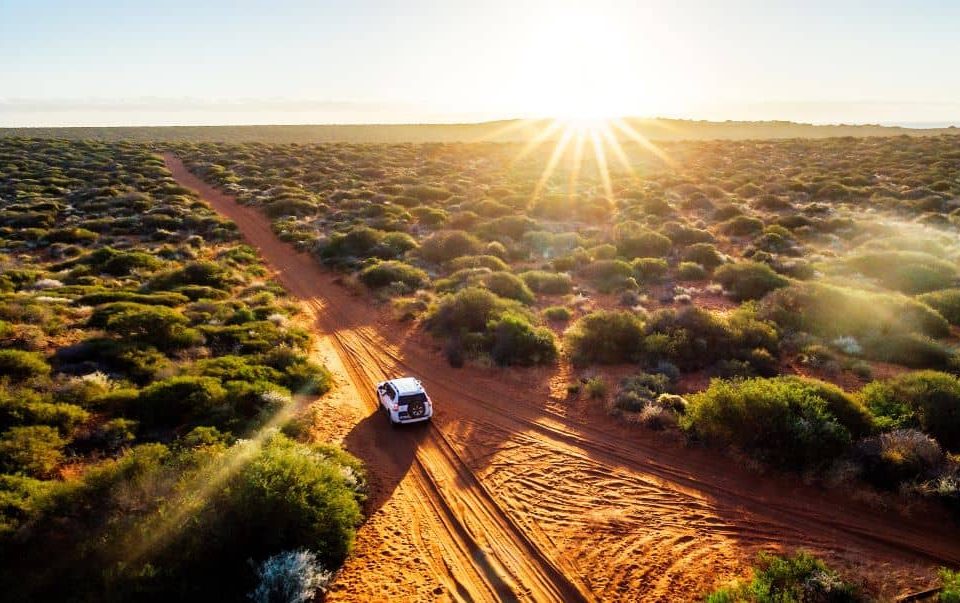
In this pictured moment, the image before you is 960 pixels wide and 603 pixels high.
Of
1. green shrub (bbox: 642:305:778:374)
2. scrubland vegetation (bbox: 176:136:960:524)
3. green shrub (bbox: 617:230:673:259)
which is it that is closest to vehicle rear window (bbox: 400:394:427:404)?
scrubland vegetation (bbox: 176:136:960:524)

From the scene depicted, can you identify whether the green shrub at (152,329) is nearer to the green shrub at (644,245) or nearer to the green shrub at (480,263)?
the green shrub at (480,263)

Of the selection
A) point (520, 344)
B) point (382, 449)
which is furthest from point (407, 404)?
point (520, 344)

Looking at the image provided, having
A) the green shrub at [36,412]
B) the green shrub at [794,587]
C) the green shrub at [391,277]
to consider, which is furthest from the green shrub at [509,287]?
the green shrub at [36,412]

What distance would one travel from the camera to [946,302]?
19859 millimetres

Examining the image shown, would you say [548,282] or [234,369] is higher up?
[548,282]

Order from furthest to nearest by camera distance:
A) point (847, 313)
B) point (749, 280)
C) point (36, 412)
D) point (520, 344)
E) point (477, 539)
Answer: point (749, 280) → point (847, 313) → point (520, 344) → point (36, 412) → point (477, 539)

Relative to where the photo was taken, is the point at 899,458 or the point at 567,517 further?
the point at 899,458

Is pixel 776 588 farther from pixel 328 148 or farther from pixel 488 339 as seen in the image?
pixel 328 148

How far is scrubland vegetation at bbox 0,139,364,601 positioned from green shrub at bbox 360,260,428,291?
4465 mm

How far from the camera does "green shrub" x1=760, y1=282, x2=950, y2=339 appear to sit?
60.2ft

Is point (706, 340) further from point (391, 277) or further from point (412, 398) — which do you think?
point (391, 277)

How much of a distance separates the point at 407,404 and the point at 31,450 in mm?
8210

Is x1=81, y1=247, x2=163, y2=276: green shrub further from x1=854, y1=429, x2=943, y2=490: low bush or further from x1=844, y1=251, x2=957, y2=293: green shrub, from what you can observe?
x1=844, y1=251, x2=957, y2=293: green shrub

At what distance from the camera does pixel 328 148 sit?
281ft
